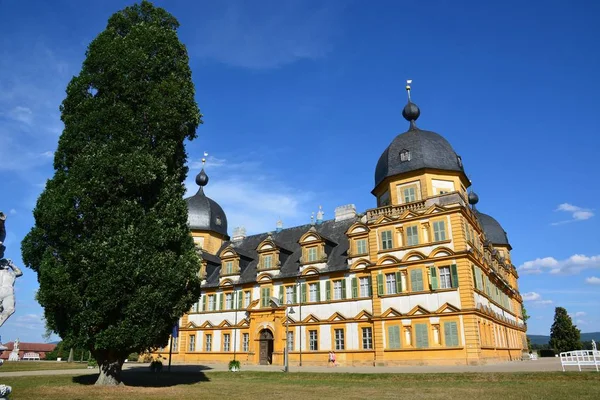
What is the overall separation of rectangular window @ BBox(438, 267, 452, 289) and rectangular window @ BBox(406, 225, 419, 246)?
249 cm

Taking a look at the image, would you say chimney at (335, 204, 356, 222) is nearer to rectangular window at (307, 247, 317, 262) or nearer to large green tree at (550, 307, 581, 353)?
rectangular window at (307, 247, 317, 262)

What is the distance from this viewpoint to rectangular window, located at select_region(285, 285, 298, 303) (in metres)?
36.1

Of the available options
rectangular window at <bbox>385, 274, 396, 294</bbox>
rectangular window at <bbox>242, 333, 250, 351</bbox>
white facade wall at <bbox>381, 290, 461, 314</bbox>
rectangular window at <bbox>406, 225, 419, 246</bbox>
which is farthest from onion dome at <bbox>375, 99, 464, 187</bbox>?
rectangular window at <bbox>242, 333, 250, 351</bbox>

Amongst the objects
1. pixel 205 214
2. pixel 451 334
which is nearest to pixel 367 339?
pixel 451 334

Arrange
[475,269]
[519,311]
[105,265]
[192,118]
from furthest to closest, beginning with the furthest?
1. [519,311]
2. [475,269]
3. [192,118]
4. [105,265]

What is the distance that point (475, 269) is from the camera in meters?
29.6

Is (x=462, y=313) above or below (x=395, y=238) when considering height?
below

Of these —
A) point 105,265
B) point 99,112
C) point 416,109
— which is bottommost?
point 105,265

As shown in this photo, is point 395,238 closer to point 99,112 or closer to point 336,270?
point 336,270

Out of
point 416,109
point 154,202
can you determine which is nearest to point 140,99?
point 154,202

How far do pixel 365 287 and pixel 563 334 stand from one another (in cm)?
4776

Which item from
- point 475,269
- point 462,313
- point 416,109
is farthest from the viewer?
point 416,109

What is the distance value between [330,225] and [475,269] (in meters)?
14.4

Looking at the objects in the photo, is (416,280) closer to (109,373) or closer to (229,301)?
(229,301)
